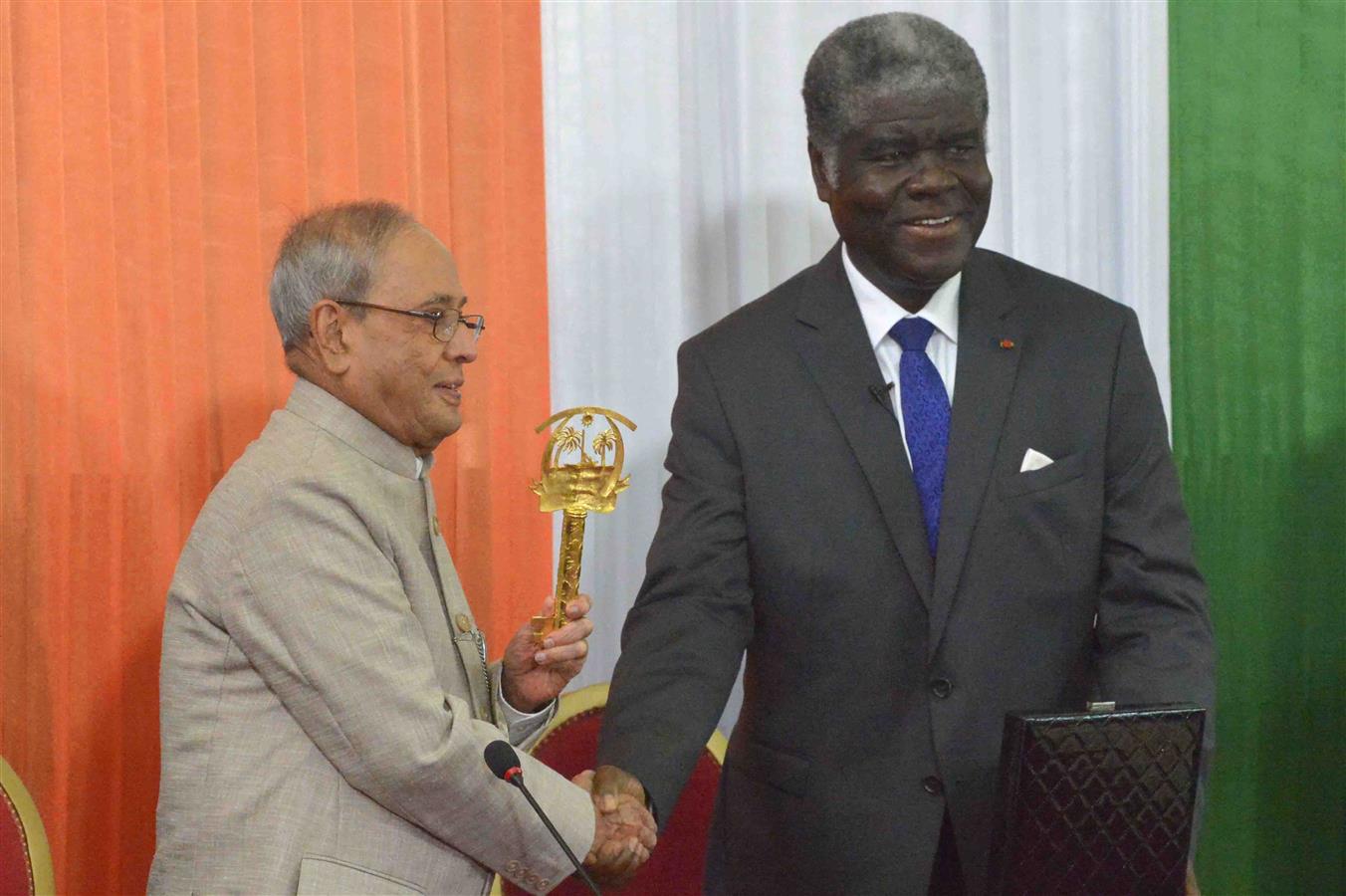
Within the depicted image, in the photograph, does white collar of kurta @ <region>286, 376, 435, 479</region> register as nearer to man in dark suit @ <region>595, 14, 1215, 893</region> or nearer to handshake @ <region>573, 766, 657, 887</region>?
man in dark suit @ <region>595, 14, 1215, 893</region>

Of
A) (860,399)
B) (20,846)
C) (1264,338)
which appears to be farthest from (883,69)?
(20,846)

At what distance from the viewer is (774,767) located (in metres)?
2.24

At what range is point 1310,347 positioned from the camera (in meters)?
3.49

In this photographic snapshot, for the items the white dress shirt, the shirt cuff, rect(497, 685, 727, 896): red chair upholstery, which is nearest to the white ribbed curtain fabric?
rect(497, 685, 727, 896): red chair upholstery

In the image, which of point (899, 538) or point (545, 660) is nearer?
point (899, 538)

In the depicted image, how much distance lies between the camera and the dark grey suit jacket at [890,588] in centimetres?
214

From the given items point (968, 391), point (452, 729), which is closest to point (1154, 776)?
point (968, 391)

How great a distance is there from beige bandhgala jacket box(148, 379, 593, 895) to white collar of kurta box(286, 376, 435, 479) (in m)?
0.05

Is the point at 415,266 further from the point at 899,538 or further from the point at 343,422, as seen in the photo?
the point at 899,538

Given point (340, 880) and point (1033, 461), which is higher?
point (1033, 461)

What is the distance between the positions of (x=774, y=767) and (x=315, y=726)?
26.8 inches

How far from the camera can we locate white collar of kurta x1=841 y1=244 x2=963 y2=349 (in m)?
2.32

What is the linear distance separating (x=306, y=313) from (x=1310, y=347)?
240 centimetres

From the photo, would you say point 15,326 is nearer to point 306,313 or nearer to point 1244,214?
point 306,313
